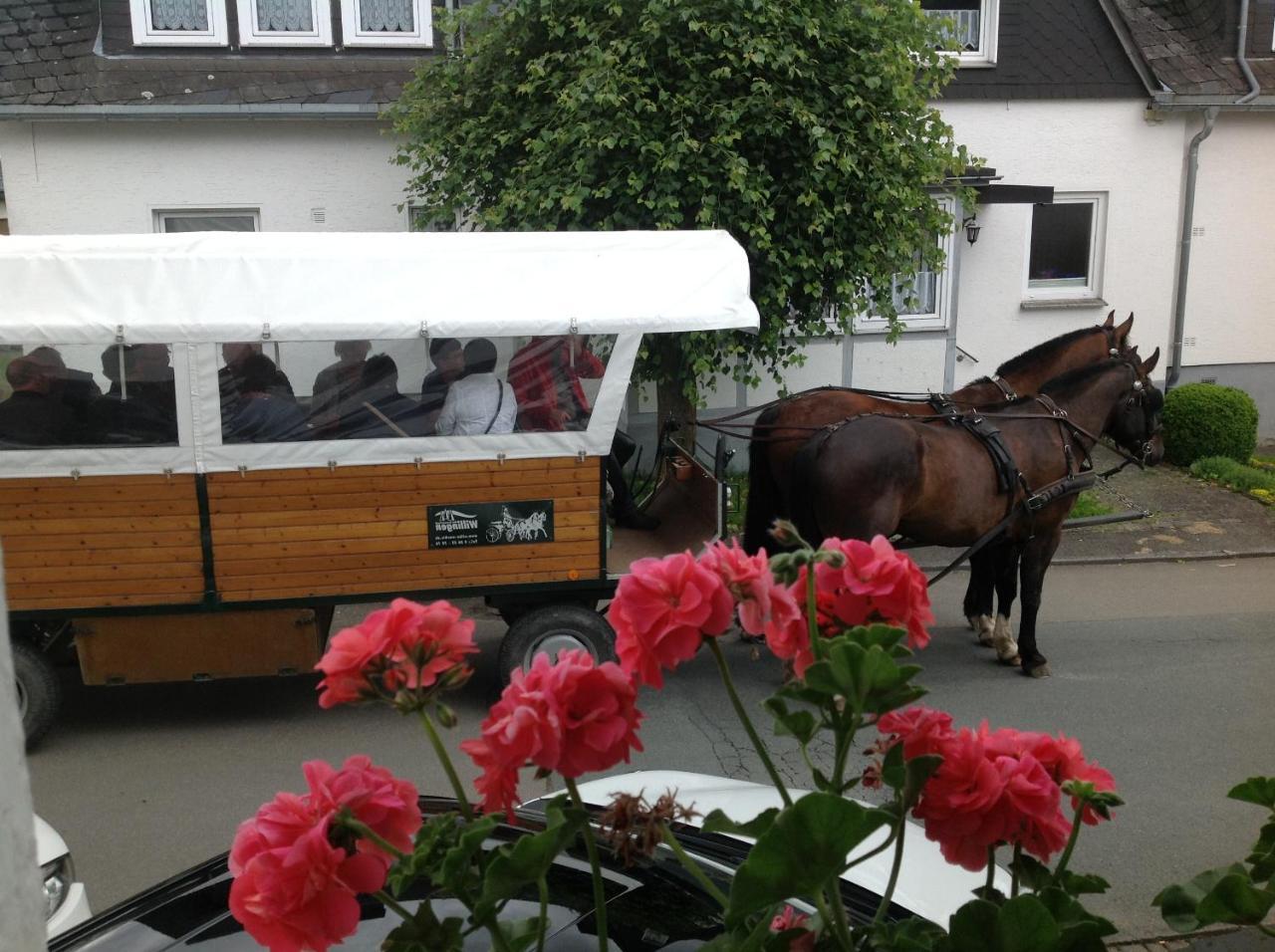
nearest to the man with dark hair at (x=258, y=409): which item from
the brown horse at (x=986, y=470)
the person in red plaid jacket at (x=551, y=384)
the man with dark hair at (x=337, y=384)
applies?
the man with dark hair at (x=337, y=384)

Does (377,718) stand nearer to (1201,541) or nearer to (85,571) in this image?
(85,571)

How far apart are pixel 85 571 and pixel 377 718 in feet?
5.49

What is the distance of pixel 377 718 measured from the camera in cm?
661

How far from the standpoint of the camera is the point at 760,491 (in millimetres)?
7301

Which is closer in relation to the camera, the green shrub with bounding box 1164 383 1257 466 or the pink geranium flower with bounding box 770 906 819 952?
the pink geranium flower with bounding box 770 906 819 952

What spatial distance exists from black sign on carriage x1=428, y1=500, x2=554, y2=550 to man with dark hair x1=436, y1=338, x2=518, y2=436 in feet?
1.23

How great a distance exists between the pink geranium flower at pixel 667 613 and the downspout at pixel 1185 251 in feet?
46.2

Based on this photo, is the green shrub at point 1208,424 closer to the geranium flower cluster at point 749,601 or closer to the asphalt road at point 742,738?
the asphalt road at point 742,738

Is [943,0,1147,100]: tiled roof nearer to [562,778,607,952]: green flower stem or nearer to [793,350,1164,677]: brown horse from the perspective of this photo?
[793,350,1164,677]: brown horse

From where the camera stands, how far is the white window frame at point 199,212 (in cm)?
1162

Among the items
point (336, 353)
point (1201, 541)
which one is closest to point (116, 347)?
point (336, 353)

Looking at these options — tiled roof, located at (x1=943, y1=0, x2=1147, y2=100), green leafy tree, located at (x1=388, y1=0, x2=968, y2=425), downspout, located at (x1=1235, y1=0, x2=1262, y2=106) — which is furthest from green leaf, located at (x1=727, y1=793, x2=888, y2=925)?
downspout, located at (x1=1235, y1=0, x2=1262, y2=106)

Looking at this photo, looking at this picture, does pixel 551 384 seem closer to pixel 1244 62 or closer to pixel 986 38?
pixel 986 38

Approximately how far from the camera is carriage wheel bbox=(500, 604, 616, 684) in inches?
253
